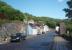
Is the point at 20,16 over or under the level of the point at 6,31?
over

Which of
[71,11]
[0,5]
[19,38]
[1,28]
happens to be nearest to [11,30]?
[1,28]

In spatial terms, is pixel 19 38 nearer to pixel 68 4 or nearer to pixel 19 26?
pixel 68 4

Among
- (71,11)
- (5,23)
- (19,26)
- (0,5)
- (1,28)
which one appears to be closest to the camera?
(71,11)

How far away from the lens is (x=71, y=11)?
1868 inches

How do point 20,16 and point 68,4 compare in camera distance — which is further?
point 20,16

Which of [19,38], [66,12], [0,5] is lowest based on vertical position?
[19,38]

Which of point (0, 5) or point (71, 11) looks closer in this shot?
point (71, 11)

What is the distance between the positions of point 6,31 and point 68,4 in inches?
984

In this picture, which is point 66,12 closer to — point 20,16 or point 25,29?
point 25,29

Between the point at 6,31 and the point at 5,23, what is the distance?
354cm

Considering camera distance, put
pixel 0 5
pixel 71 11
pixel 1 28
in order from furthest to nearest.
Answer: pixel 0 5
pixel 1 28
pixel 71 11

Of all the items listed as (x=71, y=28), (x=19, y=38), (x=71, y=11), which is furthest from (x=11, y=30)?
(x=71, y=11)

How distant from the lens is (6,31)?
67.3m

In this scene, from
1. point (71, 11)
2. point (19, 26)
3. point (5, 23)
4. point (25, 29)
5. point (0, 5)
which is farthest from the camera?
point (0, 5)
